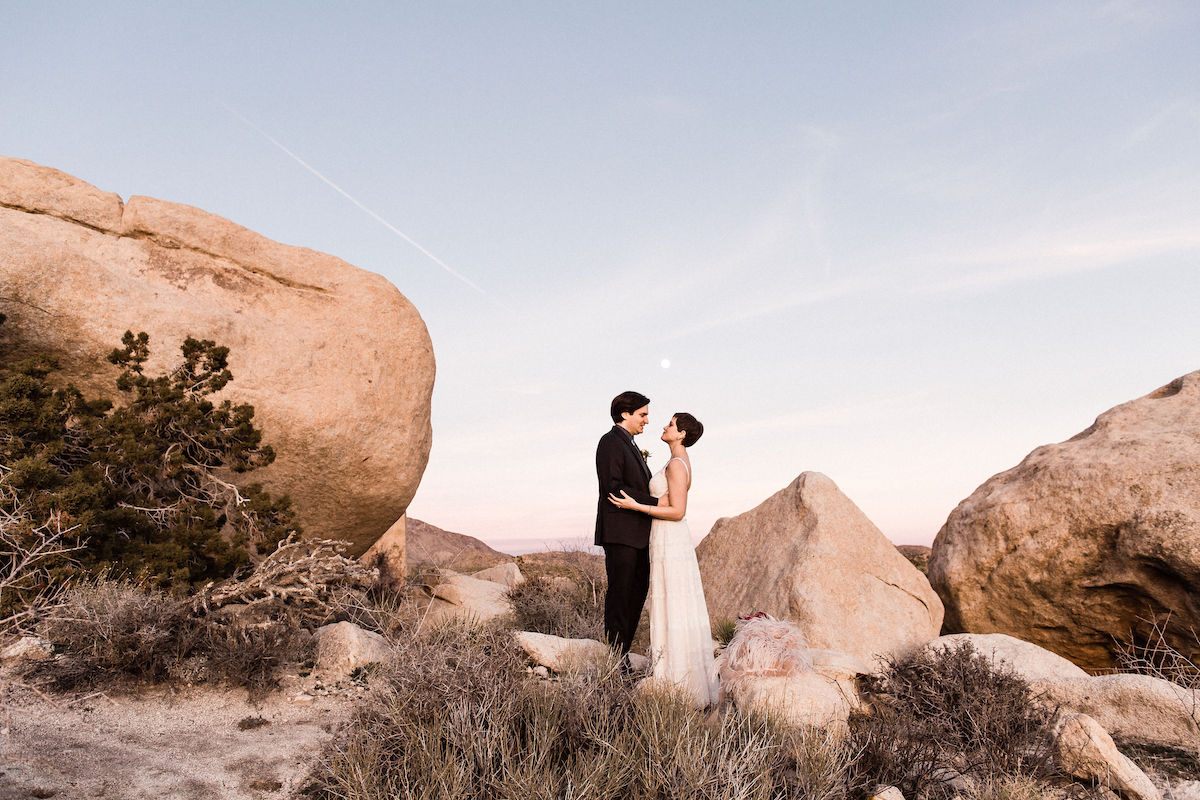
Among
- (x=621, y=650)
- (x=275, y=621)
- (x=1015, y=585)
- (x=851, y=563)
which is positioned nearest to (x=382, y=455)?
(x=275, y=621)

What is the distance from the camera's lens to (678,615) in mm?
6289

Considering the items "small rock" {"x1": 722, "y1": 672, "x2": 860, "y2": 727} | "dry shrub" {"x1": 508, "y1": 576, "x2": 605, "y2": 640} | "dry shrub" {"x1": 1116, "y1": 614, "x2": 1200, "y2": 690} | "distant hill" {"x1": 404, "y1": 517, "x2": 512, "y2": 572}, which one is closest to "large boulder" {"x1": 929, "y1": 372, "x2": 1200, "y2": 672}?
"dry shrub" {"x1": 1116, "y1": 614, "x2": 1200, "y2": 690}

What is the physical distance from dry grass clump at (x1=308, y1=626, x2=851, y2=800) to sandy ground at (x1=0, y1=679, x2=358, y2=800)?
2.14 feet

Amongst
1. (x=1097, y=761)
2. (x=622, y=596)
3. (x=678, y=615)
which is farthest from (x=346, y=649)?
(x=1097, y=761)

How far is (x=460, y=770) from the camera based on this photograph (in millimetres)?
4008

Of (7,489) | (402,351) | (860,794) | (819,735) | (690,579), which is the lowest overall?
(860,794)

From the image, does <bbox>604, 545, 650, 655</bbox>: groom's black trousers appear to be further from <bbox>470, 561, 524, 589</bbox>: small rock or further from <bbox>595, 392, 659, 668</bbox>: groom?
<bbox>470, 561, 524, 589</bbox>: small rock

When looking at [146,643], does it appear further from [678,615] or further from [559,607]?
[559,607]

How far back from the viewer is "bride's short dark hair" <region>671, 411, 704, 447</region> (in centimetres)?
662

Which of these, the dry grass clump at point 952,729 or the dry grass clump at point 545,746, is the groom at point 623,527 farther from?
the dry grass clump at point 952,729

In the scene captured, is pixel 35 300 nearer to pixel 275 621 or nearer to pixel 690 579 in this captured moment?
pixel 275 621

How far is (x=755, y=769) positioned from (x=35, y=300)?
8.97 meters

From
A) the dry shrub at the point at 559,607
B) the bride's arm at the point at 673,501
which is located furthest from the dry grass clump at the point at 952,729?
the dry shrub at the point at 559,607

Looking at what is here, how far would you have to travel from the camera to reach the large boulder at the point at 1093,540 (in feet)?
26.2
